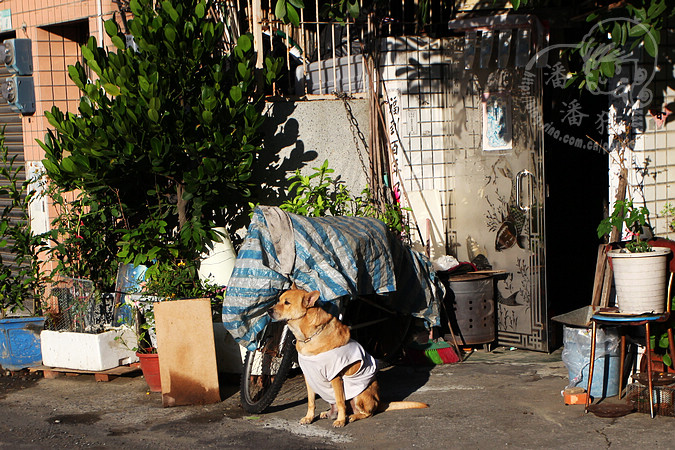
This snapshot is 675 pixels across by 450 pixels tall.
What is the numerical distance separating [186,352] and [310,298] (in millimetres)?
1473

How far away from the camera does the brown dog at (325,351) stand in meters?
6.04

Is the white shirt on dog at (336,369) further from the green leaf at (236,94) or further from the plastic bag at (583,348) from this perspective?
the green leaf at (236,94)

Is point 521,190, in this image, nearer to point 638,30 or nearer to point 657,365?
point 638,30

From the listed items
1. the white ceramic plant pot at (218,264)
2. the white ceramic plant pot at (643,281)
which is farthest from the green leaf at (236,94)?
the white ceramic plant pot at (643,281)

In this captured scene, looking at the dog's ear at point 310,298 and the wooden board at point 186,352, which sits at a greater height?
A: the dog's ear at point 310,298

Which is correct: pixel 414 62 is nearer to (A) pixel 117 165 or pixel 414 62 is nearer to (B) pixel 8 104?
(A) pixel 117 165

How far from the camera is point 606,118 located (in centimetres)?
773

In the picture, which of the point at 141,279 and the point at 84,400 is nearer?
the point at 84,400

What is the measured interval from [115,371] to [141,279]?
975 mm

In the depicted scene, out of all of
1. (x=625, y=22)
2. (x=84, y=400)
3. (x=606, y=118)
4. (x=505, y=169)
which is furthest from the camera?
(x=505, y=169)

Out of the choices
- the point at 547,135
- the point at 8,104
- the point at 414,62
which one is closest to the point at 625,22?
the point at 547,135

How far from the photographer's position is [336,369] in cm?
599

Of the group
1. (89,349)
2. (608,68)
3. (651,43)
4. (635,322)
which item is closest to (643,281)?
(635,322)

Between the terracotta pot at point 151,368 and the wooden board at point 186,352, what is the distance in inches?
14.9
